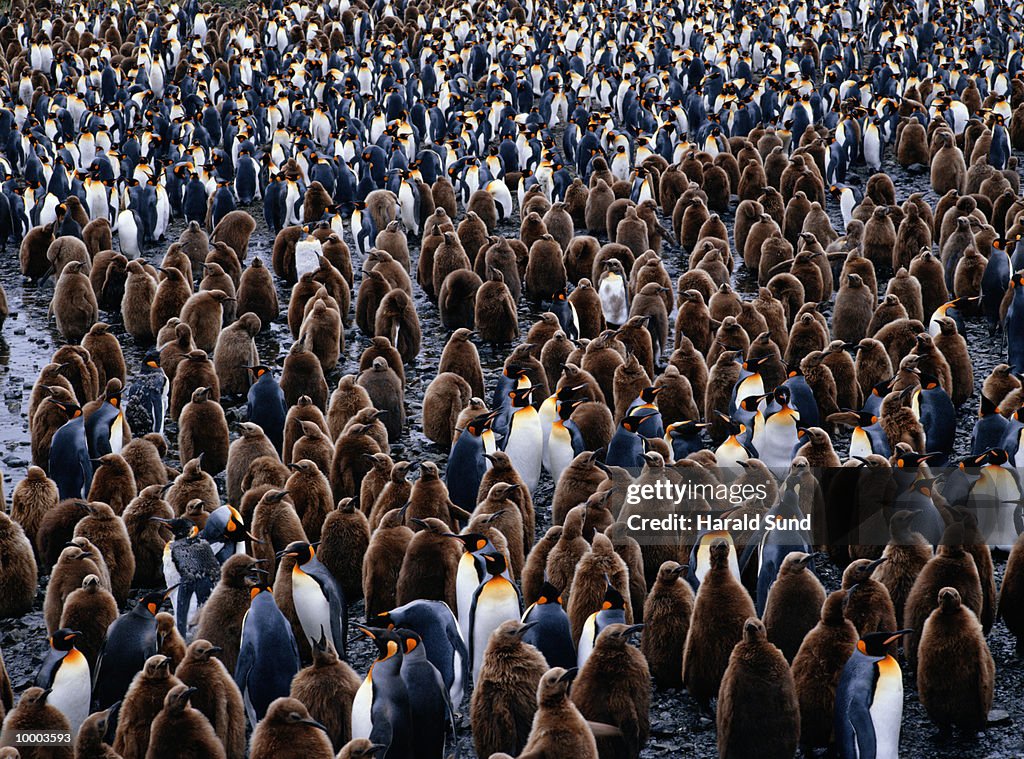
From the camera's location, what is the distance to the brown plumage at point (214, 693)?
18.3 feet

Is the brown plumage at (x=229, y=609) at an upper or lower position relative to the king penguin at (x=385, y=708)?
upper

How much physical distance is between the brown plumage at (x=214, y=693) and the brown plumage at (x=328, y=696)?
12.1 inches

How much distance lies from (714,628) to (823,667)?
54 cm

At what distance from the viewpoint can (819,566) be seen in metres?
7.56

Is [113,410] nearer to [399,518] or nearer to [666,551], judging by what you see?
[399,518]

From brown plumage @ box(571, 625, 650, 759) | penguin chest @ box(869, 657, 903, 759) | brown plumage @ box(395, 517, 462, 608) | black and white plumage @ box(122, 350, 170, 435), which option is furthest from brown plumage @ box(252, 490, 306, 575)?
penguin chest @ box(869, 657, 903, 759)

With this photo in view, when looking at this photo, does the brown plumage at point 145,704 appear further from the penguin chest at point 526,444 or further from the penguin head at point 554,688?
the penguin chest at point 526,444

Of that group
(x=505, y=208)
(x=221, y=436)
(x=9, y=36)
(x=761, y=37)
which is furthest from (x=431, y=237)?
(x=9, y=36)

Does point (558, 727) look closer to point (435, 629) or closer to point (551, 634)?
point (551, 634)

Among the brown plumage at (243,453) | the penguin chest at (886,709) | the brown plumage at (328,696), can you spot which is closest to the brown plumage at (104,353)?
the brown plumage at (243,453)

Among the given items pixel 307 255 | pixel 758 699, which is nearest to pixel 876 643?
pixel 758 699

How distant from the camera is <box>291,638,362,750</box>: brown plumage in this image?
557 cm

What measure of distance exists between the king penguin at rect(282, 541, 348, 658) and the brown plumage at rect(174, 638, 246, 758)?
77cm

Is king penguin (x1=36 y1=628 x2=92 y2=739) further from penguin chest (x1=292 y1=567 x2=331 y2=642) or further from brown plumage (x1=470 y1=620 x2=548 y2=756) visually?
brown plumage (x1=470 y1=620 x2=548 y2=756)
